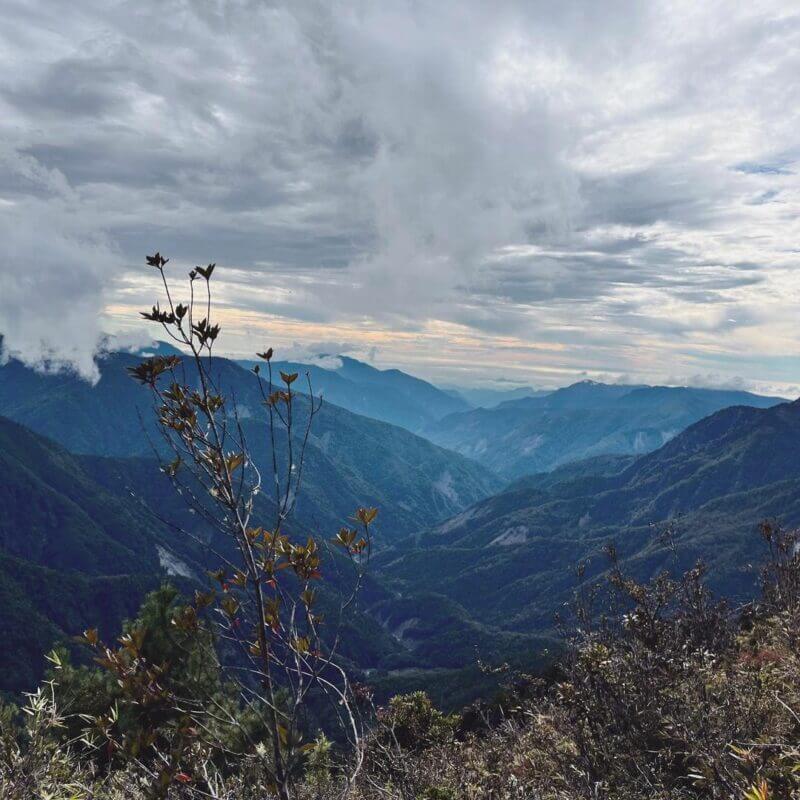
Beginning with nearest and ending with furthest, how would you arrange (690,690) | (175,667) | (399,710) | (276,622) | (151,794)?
(151,794) < (276,622) < (690,690) < (399,710) < (175,667)

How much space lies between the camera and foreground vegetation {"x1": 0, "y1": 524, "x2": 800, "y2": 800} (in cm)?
758

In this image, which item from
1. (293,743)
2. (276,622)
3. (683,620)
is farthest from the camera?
(683,620)

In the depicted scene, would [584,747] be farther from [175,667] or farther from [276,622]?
[175,667]

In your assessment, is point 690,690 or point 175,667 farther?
point 175,667

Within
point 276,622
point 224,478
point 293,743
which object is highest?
point 224,478

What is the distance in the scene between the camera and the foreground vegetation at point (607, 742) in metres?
7.58

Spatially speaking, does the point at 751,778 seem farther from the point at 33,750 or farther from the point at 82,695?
the point at 82,695

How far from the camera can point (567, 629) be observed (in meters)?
15.9

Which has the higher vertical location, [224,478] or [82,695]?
[224,478]

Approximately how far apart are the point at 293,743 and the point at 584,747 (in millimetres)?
7988

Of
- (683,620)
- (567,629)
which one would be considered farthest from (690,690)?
(683,620)

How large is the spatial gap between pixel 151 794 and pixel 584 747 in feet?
29.7

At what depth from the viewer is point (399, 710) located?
83.1 ft

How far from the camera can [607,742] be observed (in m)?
12.1
